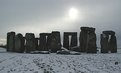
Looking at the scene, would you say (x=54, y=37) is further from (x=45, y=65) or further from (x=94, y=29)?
(x=45, y=65)

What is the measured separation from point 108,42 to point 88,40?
13.6 ft

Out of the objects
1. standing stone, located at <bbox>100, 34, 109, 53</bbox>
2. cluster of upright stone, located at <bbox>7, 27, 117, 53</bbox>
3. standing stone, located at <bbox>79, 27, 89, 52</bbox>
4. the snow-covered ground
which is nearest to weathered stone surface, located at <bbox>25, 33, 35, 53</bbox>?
cluster of upright stone, located at <bbox>7, 27, 117, 53</bbox>

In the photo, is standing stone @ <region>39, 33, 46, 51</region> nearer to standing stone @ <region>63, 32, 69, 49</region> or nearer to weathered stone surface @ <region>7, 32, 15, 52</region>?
standing stone @ <region>63, 32, 69, 49</region>

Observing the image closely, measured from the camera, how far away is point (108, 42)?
1633 inches

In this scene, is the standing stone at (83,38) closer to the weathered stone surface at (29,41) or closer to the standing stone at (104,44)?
the standing stone at (104,44)

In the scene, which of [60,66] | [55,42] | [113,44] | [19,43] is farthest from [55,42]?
[60,66]

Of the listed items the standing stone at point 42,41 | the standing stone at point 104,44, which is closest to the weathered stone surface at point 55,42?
the standing stone at point 42,41

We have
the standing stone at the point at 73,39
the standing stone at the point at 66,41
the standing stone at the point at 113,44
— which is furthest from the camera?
the standing stone at the point at 73,39

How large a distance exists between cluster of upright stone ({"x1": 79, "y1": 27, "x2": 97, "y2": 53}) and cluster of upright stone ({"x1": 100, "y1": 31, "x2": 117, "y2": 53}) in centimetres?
201

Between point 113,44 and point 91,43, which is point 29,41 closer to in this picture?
point 91,43

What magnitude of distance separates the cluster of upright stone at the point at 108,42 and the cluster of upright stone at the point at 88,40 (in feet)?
6.61

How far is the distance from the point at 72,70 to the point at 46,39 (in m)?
22.8

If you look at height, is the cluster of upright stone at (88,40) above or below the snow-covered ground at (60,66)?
above

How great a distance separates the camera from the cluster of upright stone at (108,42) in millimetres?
40719
